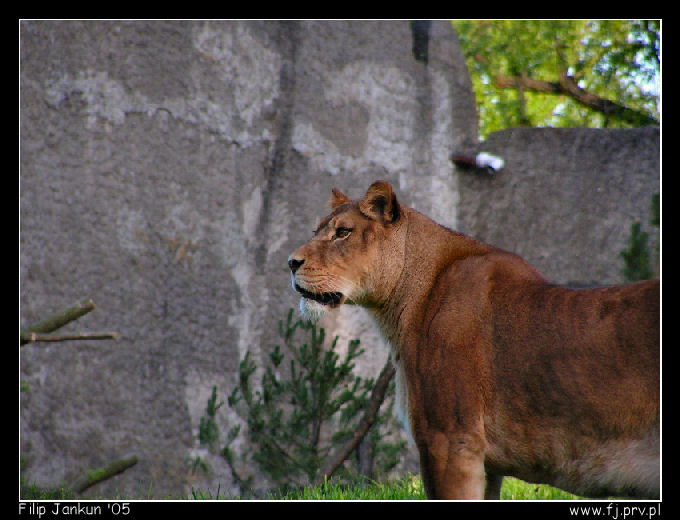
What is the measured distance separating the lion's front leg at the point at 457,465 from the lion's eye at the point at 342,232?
121 centimetres

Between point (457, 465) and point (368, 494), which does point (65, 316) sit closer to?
point (457, 465)

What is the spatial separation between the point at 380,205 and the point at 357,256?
32 cm

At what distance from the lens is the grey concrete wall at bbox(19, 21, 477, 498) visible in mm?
5895

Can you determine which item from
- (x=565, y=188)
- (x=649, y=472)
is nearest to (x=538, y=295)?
(x=649, y=472)

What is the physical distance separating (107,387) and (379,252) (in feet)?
9.70

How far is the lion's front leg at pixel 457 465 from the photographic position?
357 cm

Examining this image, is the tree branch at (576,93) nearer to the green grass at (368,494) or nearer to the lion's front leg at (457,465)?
the green grass at (368,494)

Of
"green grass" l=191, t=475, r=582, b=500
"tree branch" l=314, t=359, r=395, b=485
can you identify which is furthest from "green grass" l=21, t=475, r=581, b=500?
"tree branch" l=314, t=359, r=395, b=485

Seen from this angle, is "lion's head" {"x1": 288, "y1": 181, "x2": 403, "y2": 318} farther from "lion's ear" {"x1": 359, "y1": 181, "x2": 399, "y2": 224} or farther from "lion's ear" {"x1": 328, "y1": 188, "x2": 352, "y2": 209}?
"lion's ear" {"x1": 328, "y1": 188, "x2": 352, "y2": 209}

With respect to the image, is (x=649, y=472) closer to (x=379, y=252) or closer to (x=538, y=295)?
(x=538, y=295)

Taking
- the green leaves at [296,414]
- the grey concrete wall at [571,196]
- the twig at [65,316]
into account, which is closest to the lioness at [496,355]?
the twig at [65,316]

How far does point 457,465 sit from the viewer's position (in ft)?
11.7

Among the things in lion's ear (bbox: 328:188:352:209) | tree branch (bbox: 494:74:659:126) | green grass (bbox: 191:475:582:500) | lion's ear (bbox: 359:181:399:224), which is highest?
tree branch (bbox: 494:74:659:126)

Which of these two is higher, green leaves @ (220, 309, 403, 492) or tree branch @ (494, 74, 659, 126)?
tree branch @ (494, 74, 659, 126)
